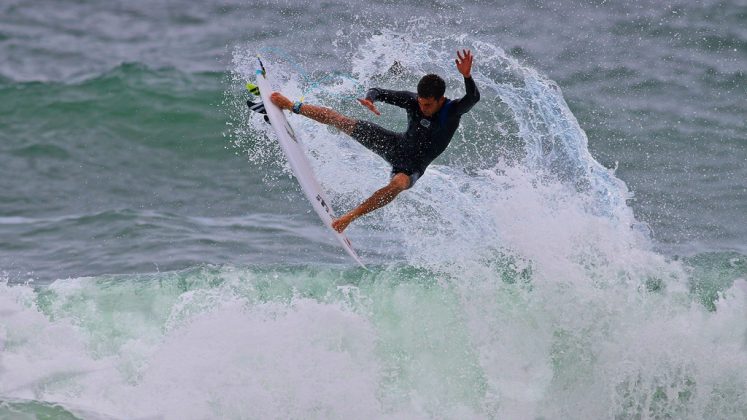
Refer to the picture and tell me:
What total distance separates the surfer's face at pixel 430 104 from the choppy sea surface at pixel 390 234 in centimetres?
92

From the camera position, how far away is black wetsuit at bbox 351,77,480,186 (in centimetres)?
830

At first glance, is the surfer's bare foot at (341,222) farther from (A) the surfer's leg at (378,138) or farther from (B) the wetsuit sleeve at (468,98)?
(B) the wetsuit sleeve at (468,98)

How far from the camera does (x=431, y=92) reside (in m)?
8.09

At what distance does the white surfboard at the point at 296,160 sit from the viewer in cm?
873

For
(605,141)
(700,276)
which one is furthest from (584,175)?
(605,141)

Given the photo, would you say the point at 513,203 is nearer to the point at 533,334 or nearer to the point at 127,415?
the point at 533,334

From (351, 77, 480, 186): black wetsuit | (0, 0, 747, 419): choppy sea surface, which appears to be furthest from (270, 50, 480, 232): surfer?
(0, 0, 747, 419): choppy sea surface

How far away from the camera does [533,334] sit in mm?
8836

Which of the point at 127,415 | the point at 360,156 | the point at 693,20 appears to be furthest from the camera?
the point at 693,20

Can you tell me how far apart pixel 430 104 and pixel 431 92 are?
0.43 ft

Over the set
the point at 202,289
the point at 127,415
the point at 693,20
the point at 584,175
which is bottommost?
the point at 127,415

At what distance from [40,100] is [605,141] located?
8544mm

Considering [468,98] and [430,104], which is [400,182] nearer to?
[430,104]

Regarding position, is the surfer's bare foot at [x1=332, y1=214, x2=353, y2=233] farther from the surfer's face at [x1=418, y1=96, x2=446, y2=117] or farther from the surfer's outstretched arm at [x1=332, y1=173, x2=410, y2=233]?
the surfer's face at [x1=418, y1=96, x2=446, y2=117]
